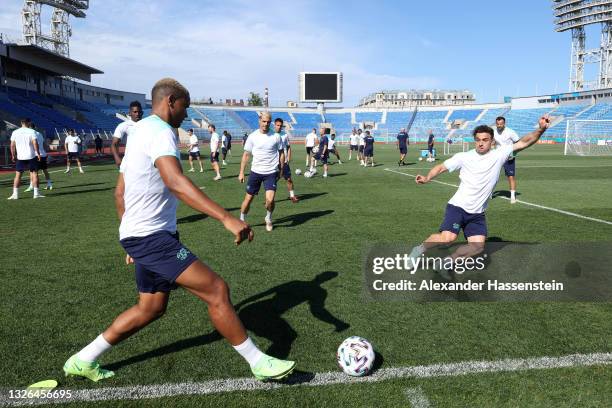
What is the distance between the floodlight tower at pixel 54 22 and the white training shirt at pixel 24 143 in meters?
43.0

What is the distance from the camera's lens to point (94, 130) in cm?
4806

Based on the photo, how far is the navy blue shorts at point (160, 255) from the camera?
2906mm

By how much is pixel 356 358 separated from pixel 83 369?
6.68 ft

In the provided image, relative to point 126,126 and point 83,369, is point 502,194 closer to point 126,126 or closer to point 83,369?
point 126,126

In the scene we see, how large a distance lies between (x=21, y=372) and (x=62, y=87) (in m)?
62.7

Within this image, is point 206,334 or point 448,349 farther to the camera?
point 206,334

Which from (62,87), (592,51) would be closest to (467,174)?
(62,87)

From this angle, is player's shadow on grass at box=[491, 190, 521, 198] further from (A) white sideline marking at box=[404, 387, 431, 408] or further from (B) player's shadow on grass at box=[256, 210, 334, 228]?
(A) white sideline marking at box=[404, 387, 431, 408]

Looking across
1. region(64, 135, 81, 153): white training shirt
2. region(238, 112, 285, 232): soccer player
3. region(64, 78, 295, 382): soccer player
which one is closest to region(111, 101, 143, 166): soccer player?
region(238, 112, 285, 232): soccer player

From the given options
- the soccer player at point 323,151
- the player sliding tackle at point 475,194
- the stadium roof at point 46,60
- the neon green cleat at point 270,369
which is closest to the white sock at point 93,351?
the neon green cleat at point 270,369

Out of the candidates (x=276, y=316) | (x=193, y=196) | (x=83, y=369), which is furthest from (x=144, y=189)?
(x=276, y=316)

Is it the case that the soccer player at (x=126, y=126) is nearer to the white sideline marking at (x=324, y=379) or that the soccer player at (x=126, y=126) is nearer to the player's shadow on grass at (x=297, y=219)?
the player's shadow on grass at (x=297, y=219)

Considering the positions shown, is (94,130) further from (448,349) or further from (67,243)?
(448,349)

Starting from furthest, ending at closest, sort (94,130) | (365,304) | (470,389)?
(94,130) → (365,304) → (470,389)
